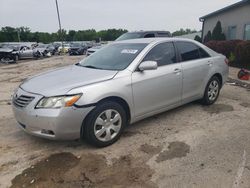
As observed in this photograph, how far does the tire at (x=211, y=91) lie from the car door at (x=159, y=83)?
1012 millimetres

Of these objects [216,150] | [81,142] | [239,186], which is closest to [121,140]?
[81,142]

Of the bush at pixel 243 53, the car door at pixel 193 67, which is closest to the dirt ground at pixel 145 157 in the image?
the car door at pixel 193 67

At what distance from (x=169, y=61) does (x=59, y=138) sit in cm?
234

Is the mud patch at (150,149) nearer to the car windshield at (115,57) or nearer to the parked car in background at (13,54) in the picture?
the car windshield at (115,57)

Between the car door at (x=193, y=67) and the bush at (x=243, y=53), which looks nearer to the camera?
the car door at (x=193, y=67)

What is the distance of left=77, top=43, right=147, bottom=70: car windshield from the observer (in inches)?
158

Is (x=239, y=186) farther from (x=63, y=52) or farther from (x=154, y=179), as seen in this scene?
(x=63, y=52)

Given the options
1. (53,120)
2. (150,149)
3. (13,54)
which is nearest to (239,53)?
(150,149)

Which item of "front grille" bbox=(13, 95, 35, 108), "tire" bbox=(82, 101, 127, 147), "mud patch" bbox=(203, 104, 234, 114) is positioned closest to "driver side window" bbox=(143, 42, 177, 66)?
A: "tire" bbox=(82, 101, 127, 147)

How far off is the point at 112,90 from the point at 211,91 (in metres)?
2.82

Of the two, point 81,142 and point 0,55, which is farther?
point 0,55

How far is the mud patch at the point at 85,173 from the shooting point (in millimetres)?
2803

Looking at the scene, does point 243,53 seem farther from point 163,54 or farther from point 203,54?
point 163,54

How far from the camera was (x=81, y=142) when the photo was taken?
12.5 ft
